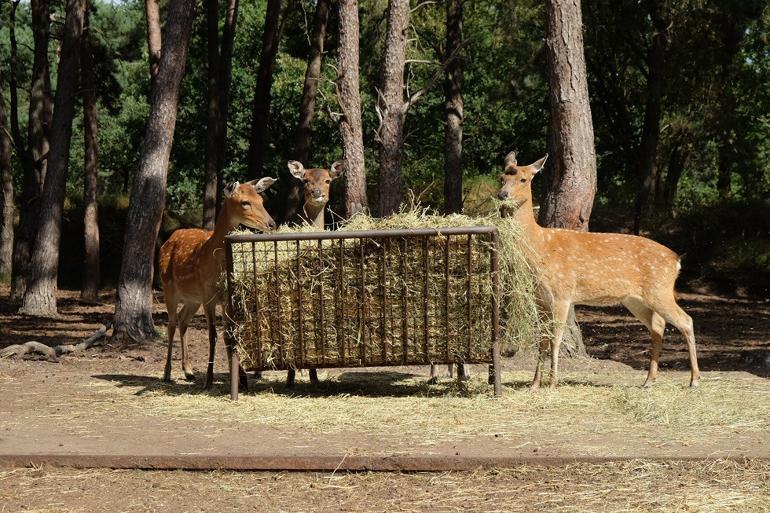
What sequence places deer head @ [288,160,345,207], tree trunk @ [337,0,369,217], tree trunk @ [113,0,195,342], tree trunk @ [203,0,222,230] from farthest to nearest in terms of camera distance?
tree trunk @ [203,0,222,230]
tree trunk @ [337,0,369,217]
tree trunk @ [113,0,195,342]
deer head @ [288,160,345,207]

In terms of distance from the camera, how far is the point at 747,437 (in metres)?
7.35

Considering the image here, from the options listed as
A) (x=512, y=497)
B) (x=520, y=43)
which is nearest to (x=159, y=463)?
(x=512, y=497)

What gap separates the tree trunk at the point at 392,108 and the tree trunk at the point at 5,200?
10492 mm

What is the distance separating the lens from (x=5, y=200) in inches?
902

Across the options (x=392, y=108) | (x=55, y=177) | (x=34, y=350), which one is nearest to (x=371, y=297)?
(x=34, y=350)

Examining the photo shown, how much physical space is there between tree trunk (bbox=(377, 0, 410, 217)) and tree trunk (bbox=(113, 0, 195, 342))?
270 centimetres

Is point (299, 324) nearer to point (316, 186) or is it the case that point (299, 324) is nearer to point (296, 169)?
point (316, 186)

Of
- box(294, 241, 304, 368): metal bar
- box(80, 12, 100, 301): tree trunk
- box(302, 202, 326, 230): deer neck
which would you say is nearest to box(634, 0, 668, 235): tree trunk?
box(80, 12, 100, 301): tree trunk

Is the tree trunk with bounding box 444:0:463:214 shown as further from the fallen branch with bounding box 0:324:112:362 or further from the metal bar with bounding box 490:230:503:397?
the metal bar with bounding box 490:230:503:397

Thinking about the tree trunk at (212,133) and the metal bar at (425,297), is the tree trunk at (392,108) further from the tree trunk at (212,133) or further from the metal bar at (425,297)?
the tree trunk at (212,133)

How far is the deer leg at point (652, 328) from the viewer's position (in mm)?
9891

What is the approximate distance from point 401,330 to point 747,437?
2851 millimetres

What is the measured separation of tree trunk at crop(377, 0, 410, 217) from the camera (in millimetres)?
14719

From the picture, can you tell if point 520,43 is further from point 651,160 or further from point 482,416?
point 482,416
